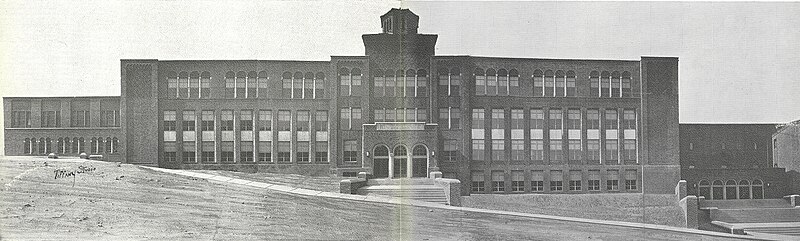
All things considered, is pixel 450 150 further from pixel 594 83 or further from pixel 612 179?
pixel 612 179

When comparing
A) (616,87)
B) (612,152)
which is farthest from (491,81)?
(612,152)

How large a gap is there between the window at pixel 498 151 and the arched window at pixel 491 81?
7.03 feet

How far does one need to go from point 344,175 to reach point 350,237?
8.00m

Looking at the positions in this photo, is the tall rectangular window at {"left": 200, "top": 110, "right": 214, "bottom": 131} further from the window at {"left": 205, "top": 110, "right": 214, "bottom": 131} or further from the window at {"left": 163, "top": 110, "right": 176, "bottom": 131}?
the window at {"left": 163, "top": 110, "right": 176, "bottom": 131}

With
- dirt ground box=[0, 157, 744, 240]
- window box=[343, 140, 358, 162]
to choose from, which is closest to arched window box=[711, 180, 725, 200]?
dirt ground box=[0, 157, 744, 240]

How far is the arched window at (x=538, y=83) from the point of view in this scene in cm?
2636

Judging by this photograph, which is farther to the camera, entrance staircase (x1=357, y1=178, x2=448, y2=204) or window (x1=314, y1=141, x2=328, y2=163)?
window (x1=314, y1=141, x2=328, y2=163)

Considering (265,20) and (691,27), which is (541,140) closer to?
(691,27)

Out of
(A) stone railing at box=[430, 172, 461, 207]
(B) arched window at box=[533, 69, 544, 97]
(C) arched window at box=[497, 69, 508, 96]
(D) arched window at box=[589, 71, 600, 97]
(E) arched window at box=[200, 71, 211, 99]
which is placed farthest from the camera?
(D) arched window at box=[589, 71, 600, 97]

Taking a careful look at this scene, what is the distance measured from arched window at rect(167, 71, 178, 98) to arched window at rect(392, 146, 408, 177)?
347 inches

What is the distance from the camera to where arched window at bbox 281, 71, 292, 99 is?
2558 cm

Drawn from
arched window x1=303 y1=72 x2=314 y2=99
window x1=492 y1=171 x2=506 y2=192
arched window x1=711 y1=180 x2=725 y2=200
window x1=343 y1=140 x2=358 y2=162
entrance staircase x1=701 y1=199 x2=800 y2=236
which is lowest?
entrance staircase x1=701 y1=199 x2=800 y2=236

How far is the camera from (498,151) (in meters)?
26.9

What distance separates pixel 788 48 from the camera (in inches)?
802
